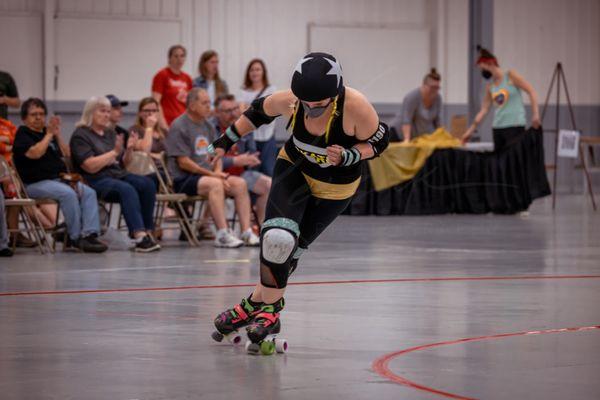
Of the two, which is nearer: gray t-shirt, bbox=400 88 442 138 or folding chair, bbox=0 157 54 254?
folding chair, bbox=0 157 54 254

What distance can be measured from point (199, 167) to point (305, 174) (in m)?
4.89

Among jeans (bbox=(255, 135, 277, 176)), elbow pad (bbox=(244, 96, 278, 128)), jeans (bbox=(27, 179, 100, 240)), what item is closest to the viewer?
elbow pad (bbox=(244, 96, 278, 128))

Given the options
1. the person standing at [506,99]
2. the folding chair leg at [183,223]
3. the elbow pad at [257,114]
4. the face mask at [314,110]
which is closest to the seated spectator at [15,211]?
the folding chair leg at [183,223]

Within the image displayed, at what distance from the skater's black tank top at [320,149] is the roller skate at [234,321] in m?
0.61

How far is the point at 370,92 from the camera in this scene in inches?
733

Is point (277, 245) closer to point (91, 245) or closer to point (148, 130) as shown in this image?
point (91, 245)

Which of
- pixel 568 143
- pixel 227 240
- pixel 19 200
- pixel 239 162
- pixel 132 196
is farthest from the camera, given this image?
pixel 568 143

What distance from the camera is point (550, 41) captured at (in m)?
20.1

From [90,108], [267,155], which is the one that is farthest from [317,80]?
[267,155]

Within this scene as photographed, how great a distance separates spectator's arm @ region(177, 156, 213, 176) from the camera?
31.4ft

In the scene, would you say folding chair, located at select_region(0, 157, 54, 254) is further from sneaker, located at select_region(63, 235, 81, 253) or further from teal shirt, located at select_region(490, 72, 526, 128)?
teal shirt, located at select_region(490, 72, 526, 128)

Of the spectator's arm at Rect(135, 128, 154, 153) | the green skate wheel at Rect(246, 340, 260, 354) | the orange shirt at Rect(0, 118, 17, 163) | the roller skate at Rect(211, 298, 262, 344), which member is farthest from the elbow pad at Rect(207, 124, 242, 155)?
the spectator's arm at Rect(135, 128, 154, 153)

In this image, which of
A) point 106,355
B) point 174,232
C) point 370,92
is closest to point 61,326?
point 106,355

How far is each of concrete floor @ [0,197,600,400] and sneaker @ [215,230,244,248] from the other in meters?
0.21
